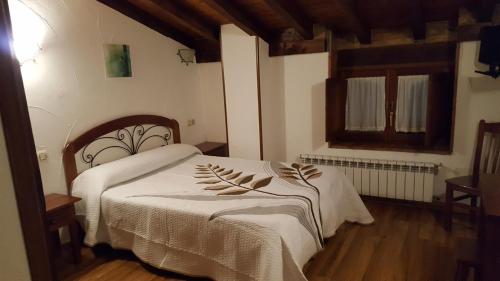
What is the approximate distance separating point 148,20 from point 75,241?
2.45 metres

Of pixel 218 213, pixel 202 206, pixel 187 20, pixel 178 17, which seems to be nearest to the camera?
pixel 218 213

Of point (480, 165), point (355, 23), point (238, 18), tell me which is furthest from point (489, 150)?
point (238, 18)

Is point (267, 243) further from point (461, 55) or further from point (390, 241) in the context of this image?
point (461, 55)

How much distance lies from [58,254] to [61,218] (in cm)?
53

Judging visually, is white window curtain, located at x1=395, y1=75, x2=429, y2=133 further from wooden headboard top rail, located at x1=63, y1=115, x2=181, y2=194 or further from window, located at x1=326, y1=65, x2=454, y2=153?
wooden headboard top rail, located at x1=63, y1=115, x2=181, y2=194

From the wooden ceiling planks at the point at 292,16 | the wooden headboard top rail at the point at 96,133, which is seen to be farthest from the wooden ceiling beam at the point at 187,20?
the wooden headboard top rail at the point at 96,133

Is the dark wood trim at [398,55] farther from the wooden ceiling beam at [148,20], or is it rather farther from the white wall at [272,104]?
the wooden ceiling beam at [148,20]

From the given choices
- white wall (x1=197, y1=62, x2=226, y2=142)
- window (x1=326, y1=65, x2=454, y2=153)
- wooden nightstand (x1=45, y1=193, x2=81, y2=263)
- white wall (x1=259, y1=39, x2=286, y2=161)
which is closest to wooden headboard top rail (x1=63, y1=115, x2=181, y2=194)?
wooden nightstand (x1=45, y1=193, x2=81, y2=263)

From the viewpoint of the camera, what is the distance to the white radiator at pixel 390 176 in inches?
140

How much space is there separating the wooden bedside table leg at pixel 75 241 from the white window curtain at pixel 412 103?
3480mm

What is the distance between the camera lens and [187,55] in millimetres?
4367

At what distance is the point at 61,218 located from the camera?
105 inches

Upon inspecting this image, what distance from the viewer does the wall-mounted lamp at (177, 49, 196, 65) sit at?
4.27 metres

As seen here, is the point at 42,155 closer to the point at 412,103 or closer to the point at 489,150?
the point at 412,103
